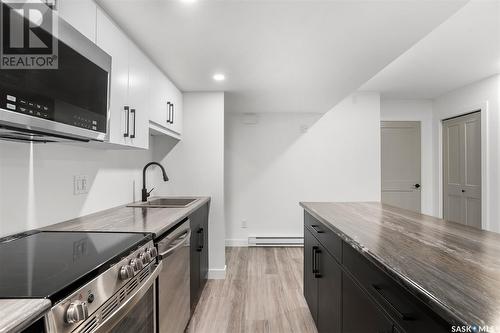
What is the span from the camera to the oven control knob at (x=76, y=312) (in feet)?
2.41

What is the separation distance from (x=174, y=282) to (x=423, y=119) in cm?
521

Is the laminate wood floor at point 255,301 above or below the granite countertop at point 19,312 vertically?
below

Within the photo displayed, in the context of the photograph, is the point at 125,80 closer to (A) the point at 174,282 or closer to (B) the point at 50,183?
(B) the point at 50,183

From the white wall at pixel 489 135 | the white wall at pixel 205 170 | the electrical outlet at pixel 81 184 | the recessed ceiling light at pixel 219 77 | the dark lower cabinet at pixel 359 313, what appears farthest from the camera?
the white wall at pixel 489 135

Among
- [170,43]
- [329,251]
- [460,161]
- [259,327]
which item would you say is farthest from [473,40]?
[259,327]

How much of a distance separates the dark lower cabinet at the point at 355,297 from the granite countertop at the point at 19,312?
0.97 meters

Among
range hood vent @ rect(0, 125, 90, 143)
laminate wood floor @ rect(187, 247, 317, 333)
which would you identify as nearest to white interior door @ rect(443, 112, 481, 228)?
laminate wood floor @ rect(187, 247, 317, 333)

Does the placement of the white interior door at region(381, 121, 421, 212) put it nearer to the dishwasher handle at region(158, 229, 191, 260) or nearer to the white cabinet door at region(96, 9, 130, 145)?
the dishwasher handle at region(158, 229, 191, 260)

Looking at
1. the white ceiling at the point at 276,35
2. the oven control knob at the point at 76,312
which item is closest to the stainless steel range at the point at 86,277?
the oven control knob at the point at 76,312

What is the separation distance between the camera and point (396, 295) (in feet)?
2.84

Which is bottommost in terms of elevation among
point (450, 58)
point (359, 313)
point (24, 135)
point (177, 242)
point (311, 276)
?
point (311, 276)

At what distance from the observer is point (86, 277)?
85 centimetres

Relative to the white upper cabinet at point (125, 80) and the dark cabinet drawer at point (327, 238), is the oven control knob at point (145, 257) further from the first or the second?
the dark cabinet drawer at point (327, 238)

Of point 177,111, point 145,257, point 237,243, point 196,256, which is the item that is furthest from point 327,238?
point 237,243
